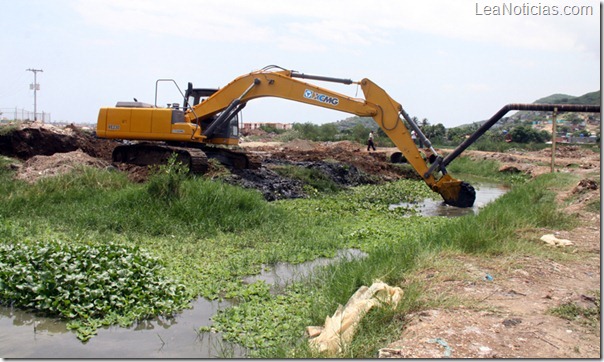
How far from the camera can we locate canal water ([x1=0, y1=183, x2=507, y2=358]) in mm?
5367

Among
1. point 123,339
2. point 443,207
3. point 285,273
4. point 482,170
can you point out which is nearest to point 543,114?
point 482,170

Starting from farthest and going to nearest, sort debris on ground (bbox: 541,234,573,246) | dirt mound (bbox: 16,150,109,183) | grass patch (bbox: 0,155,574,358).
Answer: dirt mound (bbox: 16,150,109,183) < debris on ground (bbox: 541,234,573,246) < grass patch (bbox: 0,155,574,358)

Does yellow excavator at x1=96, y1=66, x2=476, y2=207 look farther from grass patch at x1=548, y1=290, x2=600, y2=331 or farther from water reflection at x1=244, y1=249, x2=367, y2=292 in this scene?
grass patch at x1=548, y1=290, x2=600, y2=331

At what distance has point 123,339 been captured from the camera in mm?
5699

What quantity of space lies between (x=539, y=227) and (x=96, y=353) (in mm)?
6581

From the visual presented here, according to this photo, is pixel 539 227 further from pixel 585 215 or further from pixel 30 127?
pixel 30 127

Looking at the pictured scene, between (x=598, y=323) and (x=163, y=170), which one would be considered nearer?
(x=598, y=323)

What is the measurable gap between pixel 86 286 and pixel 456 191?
1068cm

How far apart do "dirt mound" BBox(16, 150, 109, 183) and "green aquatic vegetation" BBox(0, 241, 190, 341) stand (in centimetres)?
684

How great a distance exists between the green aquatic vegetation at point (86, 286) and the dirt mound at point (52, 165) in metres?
6.84

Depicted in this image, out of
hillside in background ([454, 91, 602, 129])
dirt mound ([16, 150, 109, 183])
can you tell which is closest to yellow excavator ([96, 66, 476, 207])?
dirt mound ([16, 150, 109, 183])

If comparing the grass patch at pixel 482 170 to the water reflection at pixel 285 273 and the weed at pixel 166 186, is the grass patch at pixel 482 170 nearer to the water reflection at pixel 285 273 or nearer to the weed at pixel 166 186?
the weed at pixel 166 186

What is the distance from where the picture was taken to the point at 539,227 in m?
9.10

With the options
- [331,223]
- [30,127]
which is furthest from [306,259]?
[30,127]
